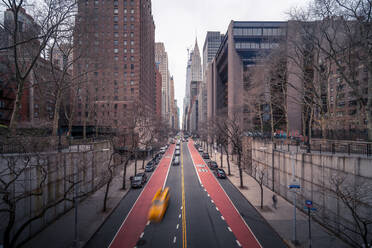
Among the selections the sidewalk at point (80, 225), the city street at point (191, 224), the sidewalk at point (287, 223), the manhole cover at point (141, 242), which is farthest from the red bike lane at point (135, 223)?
the sidewalk at point (287, 223)

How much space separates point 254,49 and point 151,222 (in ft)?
156

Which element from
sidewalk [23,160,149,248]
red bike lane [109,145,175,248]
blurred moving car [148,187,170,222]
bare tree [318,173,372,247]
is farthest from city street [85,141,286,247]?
bare tree [318,173,372,247]

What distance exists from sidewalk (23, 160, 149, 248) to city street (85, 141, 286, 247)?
592mm

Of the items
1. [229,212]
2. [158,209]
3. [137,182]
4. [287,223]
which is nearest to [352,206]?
[287,223]

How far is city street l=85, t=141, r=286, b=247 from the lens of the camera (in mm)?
11445

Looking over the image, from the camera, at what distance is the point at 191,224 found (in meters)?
13.6

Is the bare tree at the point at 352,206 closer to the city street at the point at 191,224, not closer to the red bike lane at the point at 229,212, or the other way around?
the city street at the point at 191,224

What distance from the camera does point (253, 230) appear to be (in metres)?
12.7

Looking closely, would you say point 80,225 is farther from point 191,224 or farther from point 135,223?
point 191,224

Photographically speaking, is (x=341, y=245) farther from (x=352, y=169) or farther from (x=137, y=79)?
(x=137, y=79)

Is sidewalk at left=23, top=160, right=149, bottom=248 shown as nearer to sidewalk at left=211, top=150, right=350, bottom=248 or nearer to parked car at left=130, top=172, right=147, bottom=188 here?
parked car at left=130, top=172, right=147, bottom=188

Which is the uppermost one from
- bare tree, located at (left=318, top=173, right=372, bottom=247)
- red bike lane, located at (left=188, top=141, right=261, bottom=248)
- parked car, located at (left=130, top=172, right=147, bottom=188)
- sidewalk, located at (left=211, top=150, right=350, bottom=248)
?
bare tree, located at (left=318, top=173, right=372, bottom=247)

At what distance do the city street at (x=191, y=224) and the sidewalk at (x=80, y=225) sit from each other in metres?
0.59

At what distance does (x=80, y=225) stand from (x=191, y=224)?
27.1 feet
